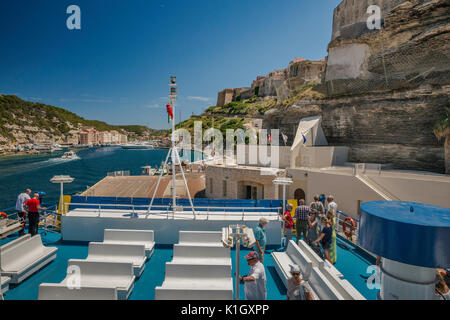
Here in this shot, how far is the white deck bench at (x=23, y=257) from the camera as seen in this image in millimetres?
5737

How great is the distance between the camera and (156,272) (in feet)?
21.2

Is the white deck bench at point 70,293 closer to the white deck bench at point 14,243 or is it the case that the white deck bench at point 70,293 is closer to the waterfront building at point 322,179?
the white deck bench at point 14,243

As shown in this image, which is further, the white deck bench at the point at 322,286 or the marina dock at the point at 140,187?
the marina dock at the point at 140,187

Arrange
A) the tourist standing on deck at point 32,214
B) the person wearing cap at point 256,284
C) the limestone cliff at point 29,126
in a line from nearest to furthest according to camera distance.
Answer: the person wearing cap at point 256,284 < the tourist standing on deck at point 32,214 < the limestone cliff at point 29,126

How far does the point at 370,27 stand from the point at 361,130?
10031 millimetres

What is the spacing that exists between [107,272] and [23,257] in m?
2.75

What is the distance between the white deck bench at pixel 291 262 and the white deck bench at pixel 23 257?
20.8 feet

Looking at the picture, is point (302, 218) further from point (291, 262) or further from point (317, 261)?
point (317, 261)

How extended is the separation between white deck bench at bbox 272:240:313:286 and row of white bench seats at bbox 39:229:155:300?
3.53 meters

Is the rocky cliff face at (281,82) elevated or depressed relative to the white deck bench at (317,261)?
elevated

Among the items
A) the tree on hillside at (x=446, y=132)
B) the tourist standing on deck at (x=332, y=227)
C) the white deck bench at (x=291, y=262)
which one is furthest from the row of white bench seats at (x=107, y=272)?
the tree on hillside at (x=446, y=132)

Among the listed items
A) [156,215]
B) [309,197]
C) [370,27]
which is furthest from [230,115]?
[156,215]

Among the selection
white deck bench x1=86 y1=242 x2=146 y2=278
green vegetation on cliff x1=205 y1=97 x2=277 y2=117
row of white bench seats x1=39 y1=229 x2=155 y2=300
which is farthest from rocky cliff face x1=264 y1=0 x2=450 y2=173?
green vegetation on cliff x1=205 y1=97 x2=277 y2=117
